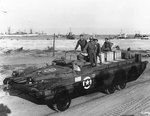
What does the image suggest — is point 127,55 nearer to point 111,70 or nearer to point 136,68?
point 136,68

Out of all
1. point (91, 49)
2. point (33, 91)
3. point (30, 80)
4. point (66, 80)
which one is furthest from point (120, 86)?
point (33, 91)

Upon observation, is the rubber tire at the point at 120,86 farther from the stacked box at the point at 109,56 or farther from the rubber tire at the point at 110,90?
the stacked box at the point at 109,56

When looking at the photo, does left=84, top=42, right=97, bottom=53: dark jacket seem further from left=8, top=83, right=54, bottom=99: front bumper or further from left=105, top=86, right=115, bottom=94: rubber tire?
left=8, top=83, right=54, bottom=99: front bumper

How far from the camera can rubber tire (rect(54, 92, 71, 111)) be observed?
7.10 metres

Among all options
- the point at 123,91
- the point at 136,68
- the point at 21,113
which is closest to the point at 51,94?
the point at 21,113

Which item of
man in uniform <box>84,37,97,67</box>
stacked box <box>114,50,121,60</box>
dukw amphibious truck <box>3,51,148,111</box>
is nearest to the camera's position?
dukw amphibious truck <box>3,51,148,111</box>

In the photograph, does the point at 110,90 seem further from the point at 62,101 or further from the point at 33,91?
the point at 33,91

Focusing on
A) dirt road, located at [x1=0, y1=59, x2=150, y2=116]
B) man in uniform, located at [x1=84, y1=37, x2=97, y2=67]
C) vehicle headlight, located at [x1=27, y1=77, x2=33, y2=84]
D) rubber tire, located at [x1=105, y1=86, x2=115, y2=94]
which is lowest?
dirt road, located at [x1=0, y1=59, x2=150, y2=116]

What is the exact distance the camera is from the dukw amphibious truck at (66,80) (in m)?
6.76

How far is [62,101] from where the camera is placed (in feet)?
24.0

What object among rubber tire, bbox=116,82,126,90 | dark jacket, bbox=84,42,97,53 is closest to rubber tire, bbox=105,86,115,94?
rubber tire, bbox=116,82,126,90

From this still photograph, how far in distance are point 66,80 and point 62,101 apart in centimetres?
75

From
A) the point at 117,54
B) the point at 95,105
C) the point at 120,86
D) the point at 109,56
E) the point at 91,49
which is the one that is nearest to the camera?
the point at 95,105

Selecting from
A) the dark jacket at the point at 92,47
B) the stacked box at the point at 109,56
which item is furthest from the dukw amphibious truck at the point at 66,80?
the dark jacket at the point at 92,47
